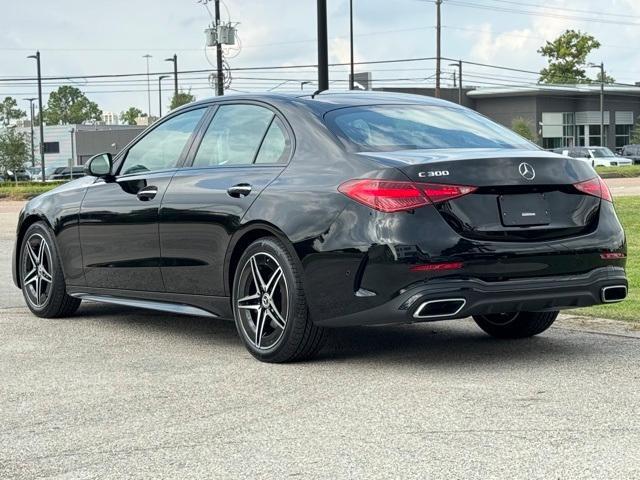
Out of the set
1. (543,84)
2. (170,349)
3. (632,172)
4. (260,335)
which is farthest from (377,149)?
(543,84)

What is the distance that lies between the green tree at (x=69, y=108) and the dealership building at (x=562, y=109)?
8930cm

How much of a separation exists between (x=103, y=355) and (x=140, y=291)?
2.39ft

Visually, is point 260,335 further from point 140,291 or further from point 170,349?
point 140,291

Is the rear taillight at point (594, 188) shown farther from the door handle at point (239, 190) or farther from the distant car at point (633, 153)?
the distant car at point (633, 153)

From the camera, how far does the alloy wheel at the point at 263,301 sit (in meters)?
6.58

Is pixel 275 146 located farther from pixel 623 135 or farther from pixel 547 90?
pixel 623 135

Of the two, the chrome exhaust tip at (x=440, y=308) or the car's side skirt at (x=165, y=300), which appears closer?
the chrome exhaust tip at (x=440, y=308)

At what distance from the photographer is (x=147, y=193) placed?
24.9 ft

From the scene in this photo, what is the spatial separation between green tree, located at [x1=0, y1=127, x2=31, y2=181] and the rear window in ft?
229

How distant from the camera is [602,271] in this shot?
254 inches

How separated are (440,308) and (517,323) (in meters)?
1.54

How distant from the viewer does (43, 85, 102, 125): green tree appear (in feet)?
556

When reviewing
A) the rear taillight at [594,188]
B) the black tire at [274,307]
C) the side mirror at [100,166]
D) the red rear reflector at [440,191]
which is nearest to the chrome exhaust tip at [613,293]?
the rear taillight at [594,188]

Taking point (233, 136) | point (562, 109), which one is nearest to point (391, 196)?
point (233, 136)
